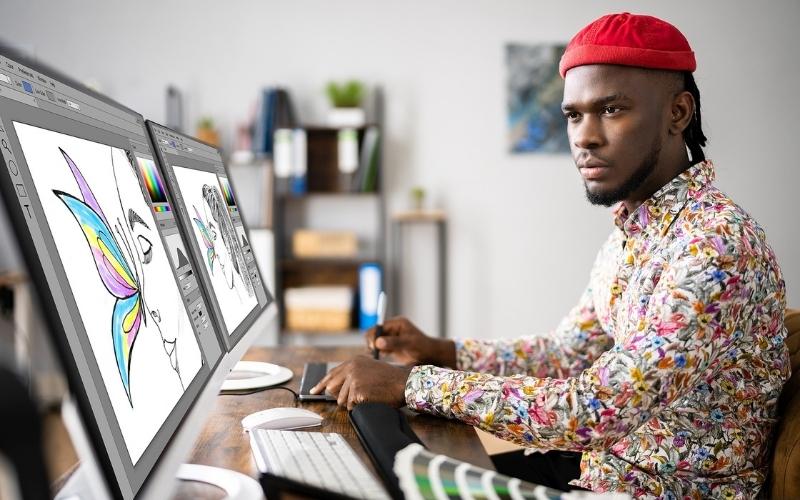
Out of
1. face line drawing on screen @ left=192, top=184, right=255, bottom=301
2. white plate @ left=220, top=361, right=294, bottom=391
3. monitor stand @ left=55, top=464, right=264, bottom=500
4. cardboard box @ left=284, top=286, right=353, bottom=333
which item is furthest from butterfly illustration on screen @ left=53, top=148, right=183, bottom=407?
cardboard box @ left=284, top=286, right=353, bottom=333

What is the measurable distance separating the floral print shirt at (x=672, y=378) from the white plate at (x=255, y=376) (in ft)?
1.12

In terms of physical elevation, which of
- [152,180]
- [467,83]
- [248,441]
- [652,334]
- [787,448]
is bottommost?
[787,448]

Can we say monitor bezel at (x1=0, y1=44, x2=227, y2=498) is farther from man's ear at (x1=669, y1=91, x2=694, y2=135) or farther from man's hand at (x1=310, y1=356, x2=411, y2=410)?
man's ear at (x1=669, y1=91, x2=694, y2=135)

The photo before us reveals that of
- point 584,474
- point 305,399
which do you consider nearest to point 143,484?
point 305,399

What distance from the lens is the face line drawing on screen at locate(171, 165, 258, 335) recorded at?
1.09 m

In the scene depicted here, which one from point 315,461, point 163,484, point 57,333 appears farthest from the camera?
point 315,461

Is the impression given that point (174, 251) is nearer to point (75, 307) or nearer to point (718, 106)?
point (75, 307)

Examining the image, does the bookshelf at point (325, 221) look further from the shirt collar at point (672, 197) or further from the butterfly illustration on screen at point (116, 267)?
the butterfly illustration on screen at point (116, 267)

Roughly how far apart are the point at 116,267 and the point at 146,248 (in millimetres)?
136

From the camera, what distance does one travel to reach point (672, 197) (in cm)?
113

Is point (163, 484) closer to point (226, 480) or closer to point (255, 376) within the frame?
point (226, 480)

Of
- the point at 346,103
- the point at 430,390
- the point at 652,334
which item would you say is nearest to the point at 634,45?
the point at 652,334

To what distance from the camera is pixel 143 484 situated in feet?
1.82

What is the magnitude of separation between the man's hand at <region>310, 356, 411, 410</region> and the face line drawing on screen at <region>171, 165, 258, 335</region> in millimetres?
205
